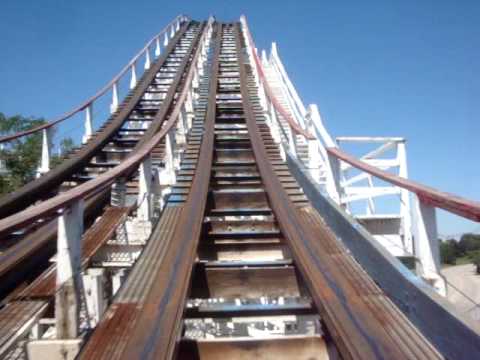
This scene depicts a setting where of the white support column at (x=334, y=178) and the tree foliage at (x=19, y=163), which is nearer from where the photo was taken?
the white support column at (x=334, y=178)

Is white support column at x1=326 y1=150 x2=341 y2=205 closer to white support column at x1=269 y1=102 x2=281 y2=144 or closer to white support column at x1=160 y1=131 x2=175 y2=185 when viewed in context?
white support column at x1=160 y1=131 x2=175 y2=185

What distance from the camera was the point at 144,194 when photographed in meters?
4.59

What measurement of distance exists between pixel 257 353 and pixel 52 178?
15.0 feet

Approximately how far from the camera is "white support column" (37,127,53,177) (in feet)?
24.4

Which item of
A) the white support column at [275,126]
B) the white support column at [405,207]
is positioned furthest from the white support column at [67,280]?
the white support column at [275,126]

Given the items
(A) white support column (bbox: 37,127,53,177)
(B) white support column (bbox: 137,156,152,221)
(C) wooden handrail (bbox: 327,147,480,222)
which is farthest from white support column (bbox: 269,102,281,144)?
(C) wooden handrail (bbox: 327,147,480,222)

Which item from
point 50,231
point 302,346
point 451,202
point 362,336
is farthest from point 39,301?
point 451,202

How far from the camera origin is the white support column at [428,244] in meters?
2.69

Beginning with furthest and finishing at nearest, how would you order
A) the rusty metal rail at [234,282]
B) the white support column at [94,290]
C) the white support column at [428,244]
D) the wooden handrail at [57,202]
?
the white support column at [94,290] → the white support column at [428,244] → the rusty metal rail at [234,282] → the wooden handrail at [57,202]

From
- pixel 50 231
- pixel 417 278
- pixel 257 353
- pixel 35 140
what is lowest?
pixel 257 353

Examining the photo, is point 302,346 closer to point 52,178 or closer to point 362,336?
point 362,336

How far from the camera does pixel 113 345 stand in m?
2.26

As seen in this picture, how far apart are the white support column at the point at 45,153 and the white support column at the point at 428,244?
21.0 ft

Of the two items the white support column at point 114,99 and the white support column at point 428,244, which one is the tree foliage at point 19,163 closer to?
the white support column at point 114,99
